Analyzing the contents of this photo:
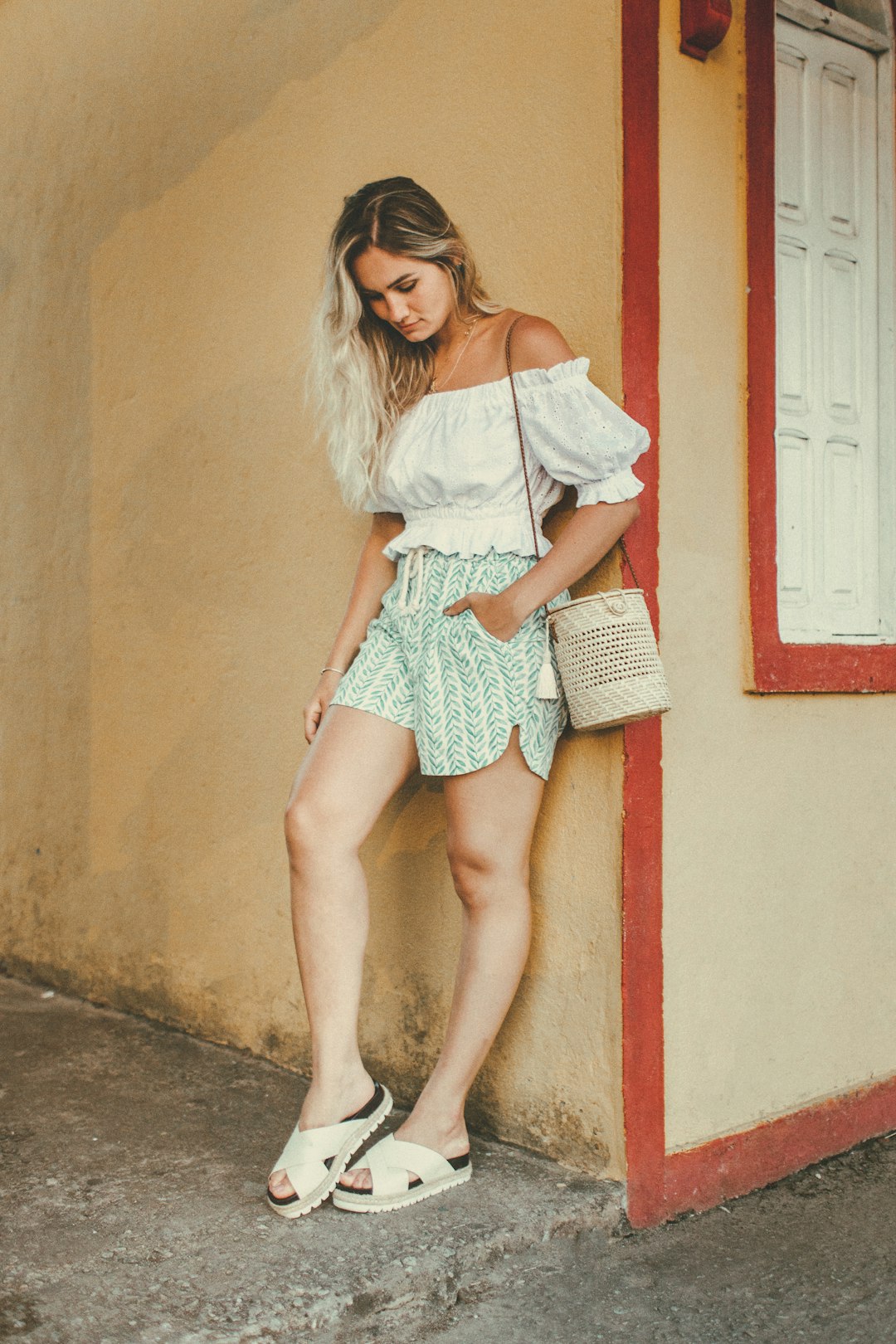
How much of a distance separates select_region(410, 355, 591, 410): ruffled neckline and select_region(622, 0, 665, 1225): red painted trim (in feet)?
0.50

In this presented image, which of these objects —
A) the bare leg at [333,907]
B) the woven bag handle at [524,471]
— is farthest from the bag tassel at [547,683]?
the bare leg at [333,907]

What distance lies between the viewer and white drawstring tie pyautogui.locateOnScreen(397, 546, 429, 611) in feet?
9.17

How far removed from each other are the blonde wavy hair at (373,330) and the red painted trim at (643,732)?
1.10 ft

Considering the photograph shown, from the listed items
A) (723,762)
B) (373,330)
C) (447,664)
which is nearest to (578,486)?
(447,664)

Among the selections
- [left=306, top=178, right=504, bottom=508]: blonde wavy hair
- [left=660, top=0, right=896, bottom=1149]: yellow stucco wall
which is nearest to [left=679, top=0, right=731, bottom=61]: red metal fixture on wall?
[left=660, top=0, right=896, bottom=1149]: yellow stucco wall

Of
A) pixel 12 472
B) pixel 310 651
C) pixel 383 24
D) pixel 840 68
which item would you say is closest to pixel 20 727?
pixel 12 472

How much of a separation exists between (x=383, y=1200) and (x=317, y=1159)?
0.16 meters

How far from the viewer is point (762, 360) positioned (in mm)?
3010

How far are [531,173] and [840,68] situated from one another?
1086 millimetres

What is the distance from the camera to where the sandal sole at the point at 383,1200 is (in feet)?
8.38

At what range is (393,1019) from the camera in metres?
3.27

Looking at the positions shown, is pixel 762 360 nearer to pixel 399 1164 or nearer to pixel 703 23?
pixel 703 23

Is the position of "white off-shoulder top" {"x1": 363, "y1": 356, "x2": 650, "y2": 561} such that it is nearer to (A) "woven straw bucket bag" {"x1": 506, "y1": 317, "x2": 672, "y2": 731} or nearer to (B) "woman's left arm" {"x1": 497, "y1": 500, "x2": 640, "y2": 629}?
(B) "woman's left arm" {"x1": 497, "y1": 500, "x2": 640, "y2": 629}

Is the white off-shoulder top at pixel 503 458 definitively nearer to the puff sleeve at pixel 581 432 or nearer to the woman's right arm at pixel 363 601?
the puff sleeve at pixel 581 432
